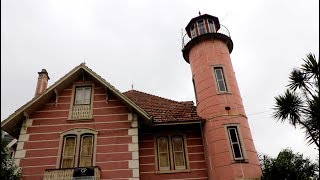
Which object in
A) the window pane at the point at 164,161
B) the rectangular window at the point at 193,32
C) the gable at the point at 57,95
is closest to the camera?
the gable at the point at 57,95

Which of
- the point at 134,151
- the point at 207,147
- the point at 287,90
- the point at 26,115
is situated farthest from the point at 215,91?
the point at 26,115

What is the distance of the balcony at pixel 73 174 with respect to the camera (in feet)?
40.7

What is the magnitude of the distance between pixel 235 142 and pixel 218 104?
6.90ft

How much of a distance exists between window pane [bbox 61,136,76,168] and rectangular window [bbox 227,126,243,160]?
7.47 metres

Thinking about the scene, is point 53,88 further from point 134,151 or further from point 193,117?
point 193,117

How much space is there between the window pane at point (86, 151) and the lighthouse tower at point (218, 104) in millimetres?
5596

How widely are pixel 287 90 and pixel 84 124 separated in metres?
9.33

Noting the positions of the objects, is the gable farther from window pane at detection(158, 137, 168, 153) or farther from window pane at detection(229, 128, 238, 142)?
window pane at detection(229, 128, 238, 142)

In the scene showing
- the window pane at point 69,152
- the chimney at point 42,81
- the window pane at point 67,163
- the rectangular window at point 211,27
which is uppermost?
the rectangular window at point 211,27

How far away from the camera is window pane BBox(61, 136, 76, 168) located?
13.4 m

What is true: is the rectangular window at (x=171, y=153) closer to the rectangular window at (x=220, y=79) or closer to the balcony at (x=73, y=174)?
the balcony at (x=73, y=174)

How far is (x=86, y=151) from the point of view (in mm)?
Result: 13672

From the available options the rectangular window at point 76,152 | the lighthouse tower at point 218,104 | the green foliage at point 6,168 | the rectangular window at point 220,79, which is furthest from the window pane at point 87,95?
the rectangular window at point 220,79

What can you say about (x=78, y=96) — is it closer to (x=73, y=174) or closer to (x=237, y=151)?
(x=73, y=174)
